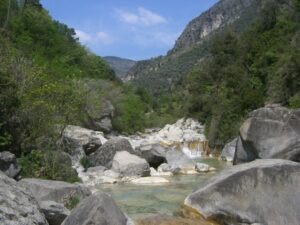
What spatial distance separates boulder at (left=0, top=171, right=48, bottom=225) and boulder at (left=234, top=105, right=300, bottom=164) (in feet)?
41.2

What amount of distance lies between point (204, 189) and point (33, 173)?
6064 millimetres

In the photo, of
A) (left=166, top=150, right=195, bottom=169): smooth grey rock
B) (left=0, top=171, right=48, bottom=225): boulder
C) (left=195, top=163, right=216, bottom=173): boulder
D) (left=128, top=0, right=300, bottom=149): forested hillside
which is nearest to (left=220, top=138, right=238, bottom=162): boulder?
(left=128, top=0, right=300, bottom=149): forested hillside

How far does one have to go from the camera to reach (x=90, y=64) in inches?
2697

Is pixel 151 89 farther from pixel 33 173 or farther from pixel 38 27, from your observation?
pixel 33 173

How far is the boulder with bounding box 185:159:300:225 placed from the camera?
12.5 metres

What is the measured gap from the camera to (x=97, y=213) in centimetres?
927

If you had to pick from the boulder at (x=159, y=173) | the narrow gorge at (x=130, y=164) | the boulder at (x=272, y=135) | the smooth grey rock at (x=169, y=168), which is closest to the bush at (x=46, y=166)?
the narrow gorge at (x=130, y=164)

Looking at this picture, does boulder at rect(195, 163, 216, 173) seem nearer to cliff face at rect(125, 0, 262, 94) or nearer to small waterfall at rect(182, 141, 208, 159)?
small waterfall at rect(182, 141, 208, 159)

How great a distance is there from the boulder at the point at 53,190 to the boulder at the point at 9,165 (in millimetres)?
2137

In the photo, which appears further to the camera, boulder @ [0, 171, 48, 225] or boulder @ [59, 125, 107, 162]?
boulder @ [59, 125, 107, 162]

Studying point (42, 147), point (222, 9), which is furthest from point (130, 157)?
point (222, 9)

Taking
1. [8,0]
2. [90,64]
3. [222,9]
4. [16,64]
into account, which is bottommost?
[16,64]

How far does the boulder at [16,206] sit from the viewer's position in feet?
27.6

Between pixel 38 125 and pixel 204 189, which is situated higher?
pixel 38 125
